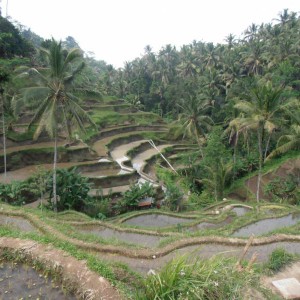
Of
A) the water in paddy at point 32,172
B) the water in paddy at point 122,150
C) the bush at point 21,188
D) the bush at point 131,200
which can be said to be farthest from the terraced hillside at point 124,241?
the water in paddy at point 122,150

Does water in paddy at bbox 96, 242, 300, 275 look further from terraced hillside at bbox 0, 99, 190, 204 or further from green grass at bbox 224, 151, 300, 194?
green grass at bbox 224, 151, 300, 194

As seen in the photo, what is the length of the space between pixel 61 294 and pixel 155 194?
12.8m

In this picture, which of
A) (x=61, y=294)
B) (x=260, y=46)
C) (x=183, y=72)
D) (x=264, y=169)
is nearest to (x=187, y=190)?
(x=264, y=169)

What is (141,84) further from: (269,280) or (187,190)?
(269,280)

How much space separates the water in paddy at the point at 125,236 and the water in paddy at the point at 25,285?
486 cm

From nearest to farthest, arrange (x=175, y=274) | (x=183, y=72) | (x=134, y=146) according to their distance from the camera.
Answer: (x=175, y=274)
(x=134, y=146)
(x=183, y=72)

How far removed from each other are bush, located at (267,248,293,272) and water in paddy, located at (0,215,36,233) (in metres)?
7.16

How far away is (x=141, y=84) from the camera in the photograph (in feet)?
169

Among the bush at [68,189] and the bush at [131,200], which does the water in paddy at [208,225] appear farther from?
the bush at [68,189]

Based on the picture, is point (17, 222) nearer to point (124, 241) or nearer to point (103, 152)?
point (124, 241)

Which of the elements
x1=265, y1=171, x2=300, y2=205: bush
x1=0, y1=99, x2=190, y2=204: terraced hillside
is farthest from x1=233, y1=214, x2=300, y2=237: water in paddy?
x1=0, y1=99, x2=190, y2=204: terraced hillside

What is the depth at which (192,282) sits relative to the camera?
4.07m

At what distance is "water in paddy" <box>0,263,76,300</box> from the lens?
16.3 feet

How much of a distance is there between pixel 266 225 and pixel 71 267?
959 cm
